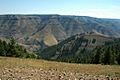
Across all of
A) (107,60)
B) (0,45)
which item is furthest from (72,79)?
(0,45)

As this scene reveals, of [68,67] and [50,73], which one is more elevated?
[50,73]

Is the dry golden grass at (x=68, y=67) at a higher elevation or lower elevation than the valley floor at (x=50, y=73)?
lower

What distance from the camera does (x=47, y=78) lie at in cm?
2256

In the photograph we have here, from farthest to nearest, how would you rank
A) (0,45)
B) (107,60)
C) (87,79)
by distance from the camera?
(0,45) < (107,60) < (87,79)

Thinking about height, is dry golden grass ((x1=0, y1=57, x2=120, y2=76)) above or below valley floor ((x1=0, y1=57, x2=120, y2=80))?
below

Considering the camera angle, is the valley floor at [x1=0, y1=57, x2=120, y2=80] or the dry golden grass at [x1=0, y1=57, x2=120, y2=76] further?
the dry golden grass at [x1=0, y1=57, x2=120, y2=76]

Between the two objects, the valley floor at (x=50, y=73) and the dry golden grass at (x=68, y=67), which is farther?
the dry golden grass at (x=68, y=67)

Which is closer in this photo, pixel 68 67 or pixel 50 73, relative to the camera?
pixel 50 73

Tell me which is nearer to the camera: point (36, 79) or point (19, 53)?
point (36, 79)

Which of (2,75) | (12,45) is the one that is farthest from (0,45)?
(2,75)

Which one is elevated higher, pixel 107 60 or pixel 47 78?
pixel 47 78

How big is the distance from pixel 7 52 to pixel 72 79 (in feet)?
231

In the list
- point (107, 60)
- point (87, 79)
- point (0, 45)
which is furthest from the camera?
point (0, 45)

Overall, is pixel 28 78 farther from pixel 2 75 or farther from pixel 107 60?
pixel 107 60
